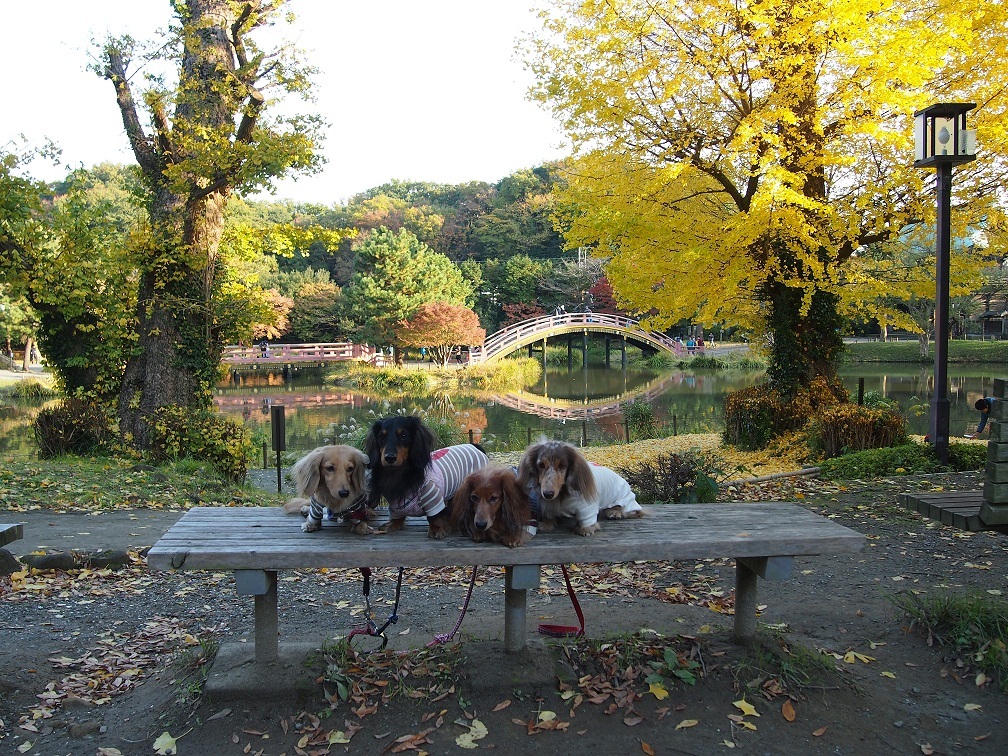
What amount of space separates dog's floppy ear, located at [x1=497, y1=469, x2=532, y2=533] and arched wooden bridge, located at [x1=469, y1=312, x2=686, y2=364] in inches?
1234

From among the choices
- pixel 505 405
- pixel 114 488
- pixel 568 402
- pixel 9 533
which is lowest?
pixel 568 402

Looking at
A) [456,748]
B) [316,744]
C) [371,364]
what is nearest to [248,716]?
[316,744]

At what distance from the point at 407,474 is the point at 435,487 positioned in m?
0.15

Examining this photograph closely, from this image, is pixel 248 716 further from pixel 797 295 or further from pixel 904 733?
pixel 797 295

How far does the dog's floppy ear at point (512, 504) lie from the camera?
3.08 metres

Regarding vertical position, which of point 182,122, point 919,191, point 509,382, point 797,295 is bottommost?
point 509,382

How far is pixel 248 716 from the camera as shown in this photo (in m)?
3.13

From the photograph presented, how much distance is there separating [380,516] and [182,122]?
8.62 m

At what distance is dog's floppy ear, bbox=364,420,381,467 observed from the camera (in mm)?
3148

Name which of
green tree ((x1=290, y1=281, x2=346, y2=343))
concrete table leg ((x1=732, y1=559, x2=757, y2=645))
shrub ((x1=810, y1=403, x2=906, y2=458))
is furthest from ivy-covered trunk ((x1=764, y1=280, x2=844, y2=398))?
green tree ((x1=290, y1=281, x2=346, y2=343))

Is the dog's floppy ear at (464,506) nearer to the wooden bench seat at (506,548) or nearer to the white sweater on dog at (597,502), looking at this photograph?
the wooden bench seat at (506,548)

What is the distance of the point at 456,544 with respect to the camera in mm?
3080

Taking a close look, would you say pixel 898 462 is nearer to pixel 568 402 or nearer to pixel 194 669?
pixel 194 669

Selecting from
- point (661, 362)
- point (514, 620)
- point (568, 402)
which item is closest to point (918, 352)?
point (661, 362)
